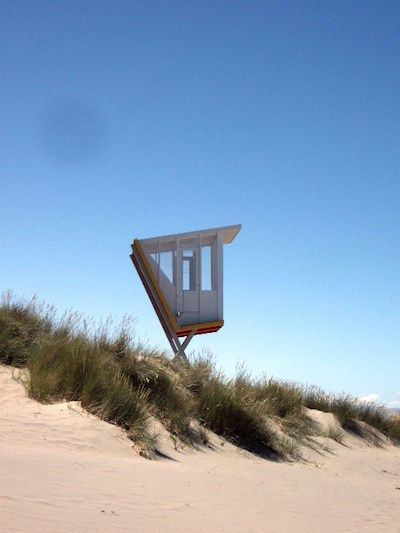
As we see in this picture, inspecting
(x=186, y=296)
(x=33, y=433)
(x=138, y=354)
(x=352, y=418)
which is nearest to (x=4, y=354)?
(x=138, y=354)

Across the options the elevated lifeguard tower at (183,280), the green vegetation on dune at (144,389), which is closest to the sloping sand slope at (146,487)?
the green vegetation on dune at (144,389)

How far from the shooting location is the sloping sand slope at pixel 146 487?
12.1 ft

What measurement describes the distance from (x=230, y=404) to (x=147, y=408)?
183 cm

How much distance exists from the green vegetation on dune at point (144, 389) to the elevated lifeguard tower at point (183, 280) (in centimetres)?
167

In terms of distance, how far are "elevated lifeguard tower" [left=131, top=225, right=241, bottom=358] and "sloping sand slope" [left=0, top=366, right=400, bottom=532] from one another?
4.33m

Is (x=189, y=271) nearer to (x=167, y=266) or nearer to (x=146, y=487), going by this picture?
(x=167, y=266)

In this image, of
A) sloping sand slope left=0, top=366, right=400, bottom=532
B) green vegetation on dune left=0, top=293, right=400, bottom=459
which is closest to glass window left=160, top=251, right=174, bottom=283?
green vegetation on dune left=0, top=293, right=400, bottom=459

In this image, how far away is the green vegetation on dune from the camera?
7.70 m

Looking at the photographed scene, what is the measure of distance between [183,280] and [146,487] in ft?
27.7

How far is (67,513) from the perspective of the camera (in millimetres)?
3492

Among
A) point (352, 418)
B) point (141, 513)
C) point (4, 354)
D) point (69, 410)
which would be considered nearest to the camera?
point (141, 513)

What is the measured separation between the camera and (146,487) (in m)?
4.91

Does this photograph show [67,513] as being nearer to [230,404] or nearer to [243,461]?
[243,461]

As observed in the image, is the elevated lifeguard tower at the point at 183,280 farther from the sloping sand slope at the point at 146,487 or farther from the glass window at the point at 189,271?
the sloping sand slope at the point at 146,487
